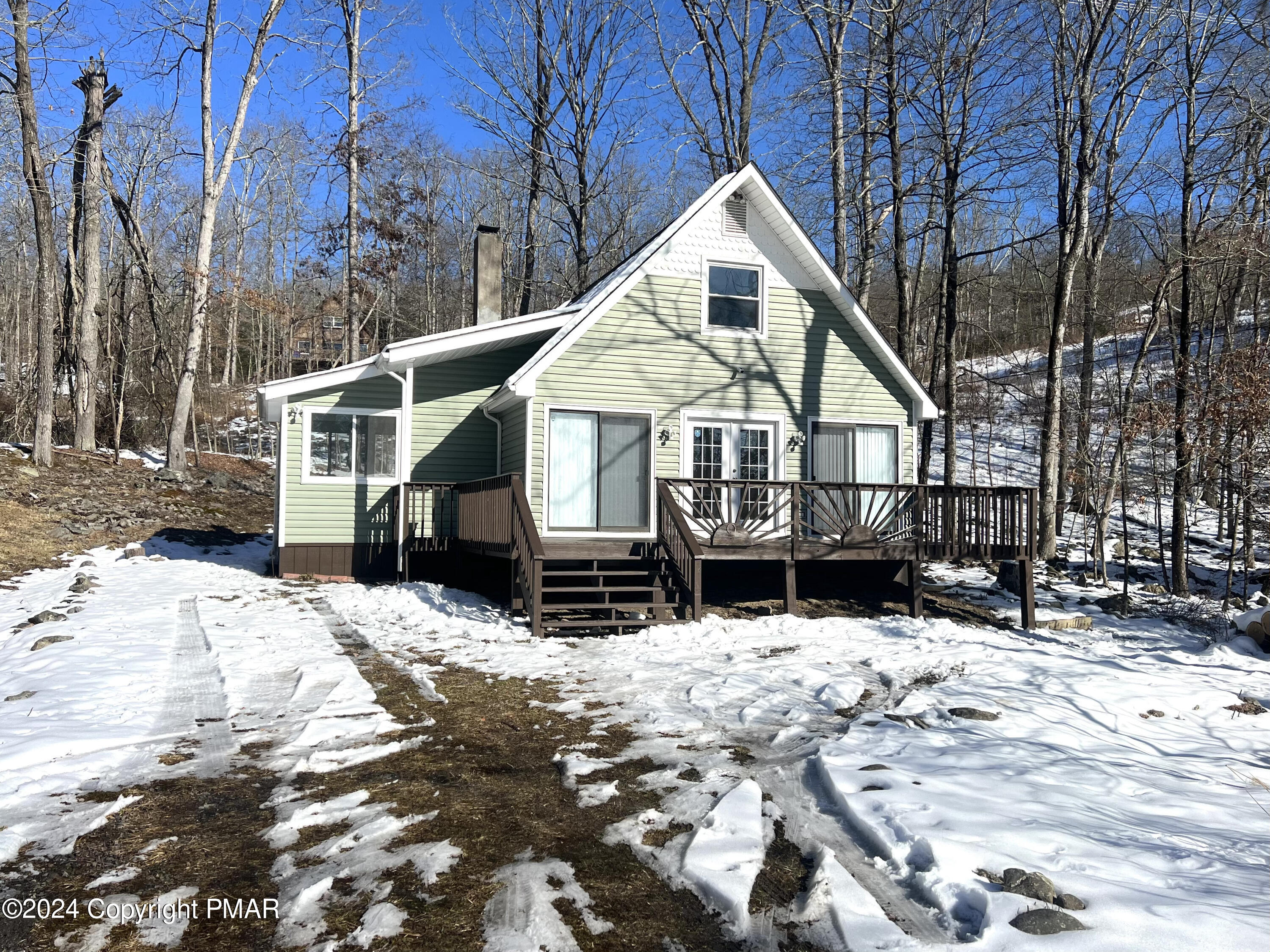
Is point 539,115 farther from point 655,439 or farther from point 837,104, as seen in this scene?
point 655,439

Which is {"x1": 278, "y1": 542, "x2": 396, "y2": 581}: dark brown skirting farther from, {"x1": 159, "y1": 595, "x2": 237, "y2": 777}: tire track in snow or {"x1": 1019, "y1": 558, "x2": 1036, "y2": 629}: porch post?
{"x1": 1019, "y1": 558, "x2": 1036, "y2": 629}: porch post

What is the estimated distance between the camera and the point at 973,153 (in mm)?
18219

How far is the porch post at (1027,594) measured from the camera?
12305 millimetres

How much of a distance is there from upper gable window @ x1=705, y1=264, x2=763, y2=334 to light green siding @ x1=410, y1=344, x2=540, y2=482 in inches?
121

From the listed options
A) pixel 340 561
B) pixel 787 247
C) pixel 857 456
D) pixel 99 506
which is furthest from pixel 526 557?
pixel 99 506

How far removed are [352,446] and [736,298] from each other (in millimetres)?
6716

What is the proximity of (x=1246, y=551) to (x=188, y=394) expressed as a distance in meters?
24.1

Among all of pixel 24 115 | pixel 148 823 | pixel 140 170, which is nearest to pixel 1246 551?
pixel 148 823

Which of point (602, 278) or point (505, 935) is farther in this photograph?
point (602, 278)

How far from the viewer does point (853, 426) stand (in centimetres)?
1423

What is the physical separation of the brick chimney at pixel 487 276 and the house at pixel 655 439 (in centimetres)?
164

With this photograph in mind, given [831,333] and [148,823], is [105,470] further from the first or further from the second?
[148,823]

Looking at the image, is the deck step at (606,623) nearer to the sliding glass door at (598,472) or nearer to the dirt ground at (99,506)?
the sliding glass door at (598,472)

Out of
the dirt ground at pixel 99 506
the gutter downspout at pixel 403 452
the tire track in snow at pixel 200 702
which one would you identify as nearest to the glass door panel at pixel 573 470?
the gutter downspout at pixel 403 452
